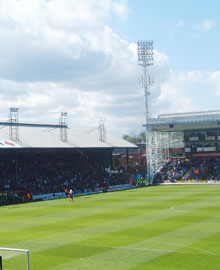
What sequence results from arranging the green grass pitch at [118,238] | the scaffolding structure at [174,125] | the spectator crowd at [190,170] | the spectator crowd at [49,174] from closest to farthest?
the green grass pitch at [118,238] < the spectator crowd at [49,174] < the scaffolding structure at [174,125] < the spectator crowd at [190,170]

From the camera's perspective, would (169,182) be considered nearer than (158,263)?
No

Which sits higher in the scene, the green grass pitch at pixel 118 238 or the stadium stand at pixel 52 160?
the stadium stand at pixel 52 160

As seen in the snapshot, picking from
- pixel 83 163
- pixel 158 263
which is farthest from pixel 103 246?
pixel 83 163

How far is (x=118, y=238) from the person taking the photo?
78.1ft

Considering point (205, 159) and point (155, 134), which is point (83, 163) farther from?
point (205, 159)

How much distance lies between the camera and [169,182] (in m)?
78.1

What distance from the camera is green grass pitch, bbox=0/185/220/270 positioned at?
18.6 m

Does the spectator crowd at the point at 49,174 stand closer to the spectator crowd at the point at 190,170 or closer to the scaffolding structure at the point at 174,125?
the scaffolding structure at the point at 174,125

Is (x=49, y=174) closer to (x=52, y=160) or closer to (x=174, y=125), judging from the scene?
(x=52, y=160)

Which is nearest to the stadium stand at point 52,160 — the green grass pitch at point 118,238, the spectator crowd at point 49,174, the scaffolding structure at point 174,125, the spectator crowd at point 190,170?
the spectator crowd at point 49,174

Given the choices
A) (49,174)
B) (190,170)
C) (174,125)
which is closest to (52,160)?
(49,174)

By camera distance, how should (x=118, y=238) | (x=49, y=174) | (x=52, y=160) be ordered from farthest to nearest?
1. (x=52, y=160)
2. (x=49, y=174)
3. (x=118, y=238)

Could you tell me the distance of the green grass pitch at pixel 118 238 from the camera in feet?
61.1

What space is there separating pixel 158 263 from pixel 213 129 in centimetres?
6778
